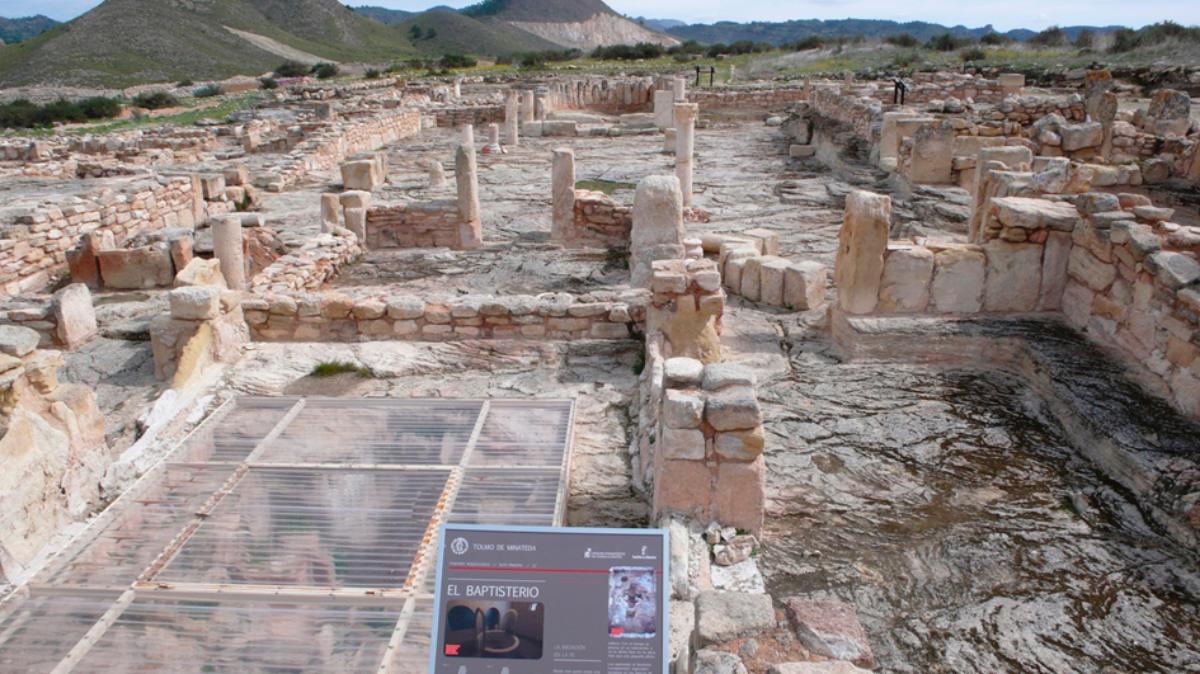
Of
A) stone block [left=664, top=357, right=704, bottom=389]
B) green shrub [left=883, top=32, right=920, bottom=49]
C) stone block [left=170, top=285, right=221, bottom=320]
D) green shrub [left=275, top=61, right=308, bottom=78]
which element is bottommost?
stone block [left=170, top=285, right=221, bottom=320]

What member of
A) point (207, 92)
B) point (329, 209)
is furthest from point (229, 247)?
point (207, 92)

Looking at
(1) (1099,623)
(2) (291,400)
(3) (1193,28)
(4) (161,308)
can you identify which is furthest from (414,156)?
(3) (1193,28)

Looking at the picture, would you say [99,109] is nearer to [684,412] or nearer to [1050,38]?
[684,412]

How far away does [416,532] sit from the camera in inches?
185

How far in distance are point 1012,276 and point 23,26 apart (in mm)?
225129

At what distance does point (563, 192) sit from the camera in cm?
1205

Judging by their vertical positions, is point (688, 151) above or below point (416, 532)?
above

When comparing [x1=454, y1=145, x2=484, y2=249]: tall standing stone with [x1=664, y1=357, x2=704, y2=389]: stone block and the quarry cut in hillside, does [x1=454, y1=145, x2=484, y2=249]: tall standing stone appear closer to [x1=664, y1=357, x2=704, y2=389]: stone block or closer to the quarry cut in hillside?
[x1=664, y1=357, x2=704, y2=389]: stone block

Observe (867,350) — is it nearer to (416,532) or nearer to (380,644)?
(416,532)

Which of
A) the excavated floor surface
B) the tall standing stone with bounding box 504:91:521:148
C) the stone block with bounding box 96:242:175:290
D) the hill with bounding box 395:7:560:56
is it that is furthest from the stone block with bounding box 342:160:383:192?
the hill with bounding box 395:7:560:56

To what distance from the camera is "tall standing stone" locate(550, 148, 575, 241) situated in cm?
1197

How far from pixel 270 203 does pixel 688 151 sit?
24.1 ft

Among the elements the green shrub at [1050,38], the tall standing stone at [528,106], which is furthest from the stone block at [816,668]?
the green shrub at [1050,38]

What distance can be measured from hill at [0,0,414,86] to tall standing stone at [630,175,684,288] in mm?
46615
